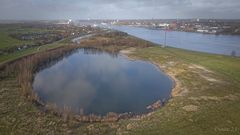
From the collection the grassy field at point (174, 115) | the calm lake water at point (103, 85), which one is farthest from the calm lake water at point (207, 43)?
the grassy field at point (174, 115)

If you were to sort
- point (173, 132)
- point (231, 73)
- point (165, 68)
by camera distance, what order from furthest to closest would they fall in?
point (165, 68)
point (231, 73)
point (173, 132)

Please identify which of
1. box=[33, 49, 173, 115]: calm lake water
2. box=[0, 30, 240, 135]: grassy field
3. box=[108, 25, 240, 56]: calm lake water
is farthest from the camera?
box=[108, 25, 240, 56]: calm lake water

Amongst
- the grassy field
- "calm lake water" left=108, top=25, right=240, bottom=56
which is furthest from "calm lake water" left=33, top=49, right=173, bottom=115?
"calm lake water" left=108, top=25, right=240, bottom=56

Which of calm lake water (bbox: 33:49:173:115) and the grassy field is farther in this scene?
calm lake water (bbox: 33:49:173:115)

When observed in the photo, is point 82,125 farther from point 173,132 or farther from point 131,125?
point 173,132

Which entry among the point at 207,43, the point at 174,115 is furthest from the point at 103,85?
the point at 207,43

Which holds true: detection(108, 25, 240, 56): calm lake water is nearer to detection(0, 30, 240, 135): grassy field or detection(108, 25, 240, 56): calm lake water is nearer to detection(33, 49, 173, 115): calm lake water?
detection(33, 49, 173, 115): calm lake water

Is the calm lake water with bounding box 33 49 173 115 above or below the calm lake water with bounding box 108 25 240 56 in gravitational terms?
below

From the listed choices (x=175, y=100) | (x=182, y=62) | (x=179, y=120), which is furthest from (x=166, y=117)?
(x=182, y=62)

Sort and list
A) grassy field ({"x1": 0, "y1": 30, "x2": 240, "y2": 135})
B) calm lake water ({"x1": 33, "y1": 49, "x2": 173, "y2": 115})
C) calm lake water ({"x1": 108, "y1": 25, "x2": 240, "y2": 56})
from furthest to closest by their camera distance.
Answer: calm lake water ({"x1": 108, "y1": 25, "x2": 240, "y2": 56}), calm lake water ({"x1": 33, "y1": 49, "x2": 173, "y2": 115}), grassy field ({"x1": 0, "y1": 30, "x2": 240, "y2": 135})
